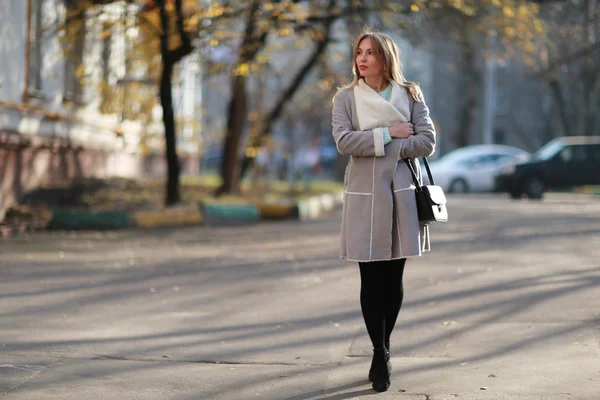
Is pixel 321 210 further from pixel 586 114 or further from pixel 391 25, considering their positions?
pixel 586 114

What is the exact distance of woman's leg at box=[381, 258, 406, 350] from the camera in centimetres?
542

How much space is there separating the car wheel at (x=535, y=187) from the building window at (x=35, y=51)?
575 inches

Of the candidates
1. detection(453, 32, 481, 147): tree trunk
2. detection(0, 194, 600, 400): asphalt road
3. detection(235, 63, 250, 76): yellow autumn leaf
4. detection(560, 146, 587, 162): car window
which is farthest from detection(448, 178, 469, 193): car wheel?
detection(0, 194, 600, 400): asphalt road

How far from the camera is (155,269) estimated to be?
1059cm

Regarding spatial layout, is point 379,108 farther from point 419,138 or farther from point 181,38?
point 181,38

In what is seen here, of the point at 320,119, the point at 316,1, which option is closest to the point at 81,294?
the point at 316,1

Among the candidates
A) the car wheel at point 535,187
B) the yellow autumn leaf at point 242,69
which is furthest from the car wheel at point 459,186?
the yellow autumn leaf at point 242,69

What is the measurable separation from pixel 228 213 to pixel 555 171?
1332cm

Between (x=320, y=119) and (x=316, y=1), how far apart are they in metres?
24.5

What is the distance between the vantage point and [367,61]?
5.33 metres

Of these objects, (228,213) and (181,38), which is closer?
(181,38)

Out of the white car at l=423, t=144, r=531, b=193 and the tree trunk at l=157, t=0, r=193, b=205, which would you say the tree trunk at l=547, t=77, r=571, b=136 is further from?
the tree trunk at l=157, t=0, r=193, b=205

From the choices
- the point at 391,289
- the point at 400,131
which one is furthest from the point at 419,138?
the point at 391,289

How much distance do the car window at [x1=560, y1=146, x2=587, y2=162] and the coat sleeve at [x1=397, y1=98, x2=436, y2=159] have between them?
23.2 meters
